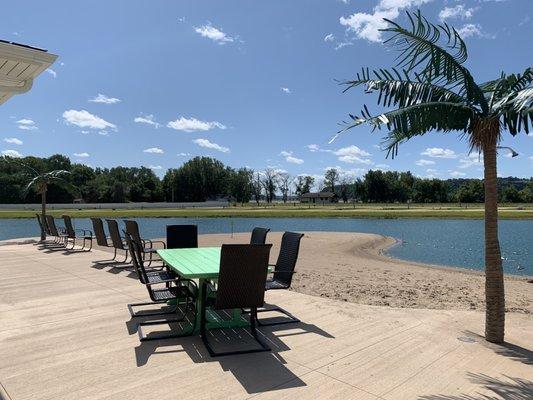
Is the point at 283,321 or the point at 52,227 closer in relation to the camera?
the point at 283,321

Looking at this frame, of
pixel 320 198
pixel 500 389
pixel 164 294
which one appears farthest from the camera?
pixel 320 198

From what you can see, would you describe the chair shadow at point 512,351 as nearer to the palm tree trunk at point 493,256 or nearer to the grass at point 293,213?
the palm tree trunk at point 493,256

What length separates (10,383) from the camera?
3453 millimetres

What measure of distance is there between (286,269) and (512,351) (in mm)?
2572

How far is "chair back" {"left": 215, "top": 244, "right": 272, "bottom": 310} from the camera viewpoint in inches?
161

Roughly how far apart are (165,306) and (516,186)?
13582 centimetres

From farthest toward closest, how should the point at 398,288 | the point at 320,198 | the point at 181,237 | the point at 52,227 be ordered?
1. the point at 320,198
2. the point at 52,227
3. the point at 398,288
4. the point at 181,237

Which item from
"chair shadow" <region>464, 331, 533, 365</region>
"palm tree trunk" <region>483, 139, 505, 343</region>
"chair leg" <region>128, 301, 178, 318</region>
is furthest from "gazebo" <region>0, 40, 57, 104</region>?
"chair shadow" <region>464, 331, 533, 365</region>

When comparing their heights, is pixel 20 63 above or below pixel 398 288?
above

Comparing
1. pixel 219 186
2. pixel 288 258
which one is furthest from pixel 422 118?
pixel 219 186

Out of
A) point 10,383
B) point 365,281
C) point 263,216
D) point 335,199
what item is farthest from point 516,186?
point 10,383

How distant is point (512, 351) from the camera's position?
4.29m

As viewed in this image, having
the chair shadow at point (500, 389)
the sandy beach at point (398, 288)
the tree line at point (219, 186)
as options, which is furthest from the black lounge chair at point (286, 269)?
the tree line at point (219, 186)

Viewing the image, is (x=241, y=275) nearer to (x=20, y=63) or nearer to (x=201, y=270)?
(x=201, y=270)
